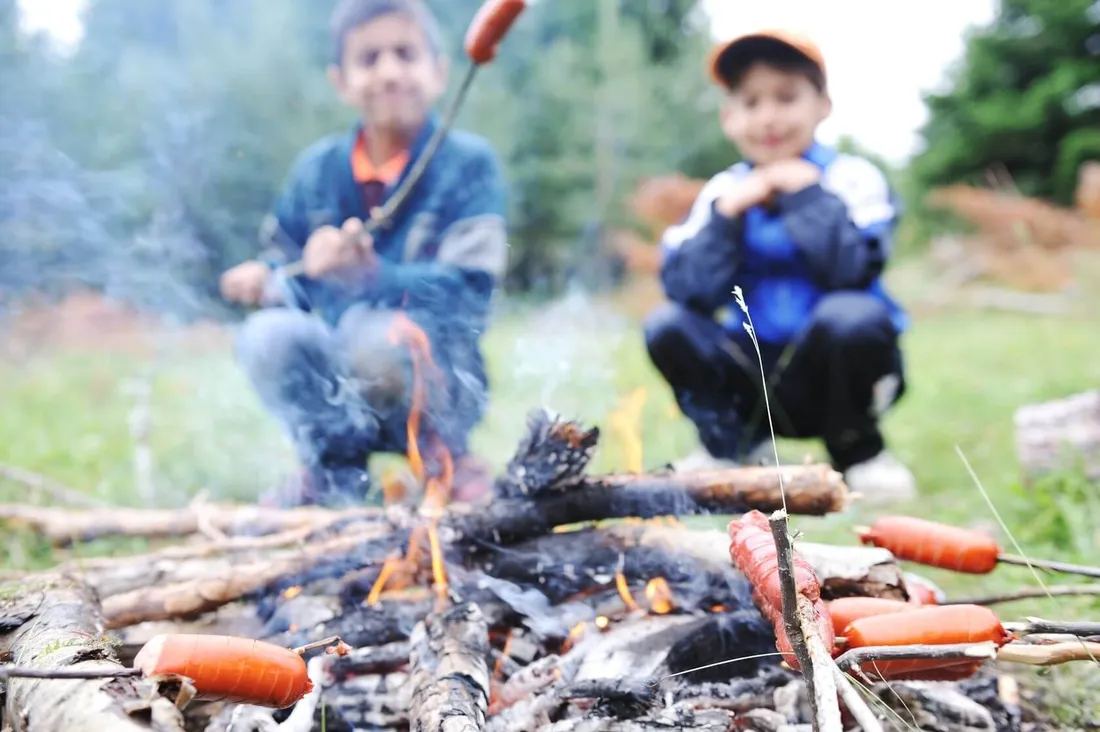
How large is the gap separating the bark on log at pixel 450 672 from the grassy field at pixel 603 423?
558mm

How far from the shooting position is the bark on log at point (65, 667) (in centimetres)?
92

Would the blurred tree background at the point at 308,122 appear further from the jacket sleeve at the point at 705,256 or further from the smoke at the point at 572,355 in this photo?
the jacket sleeve at the point at 705,256

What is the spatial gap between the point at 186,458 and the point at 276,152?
623cm

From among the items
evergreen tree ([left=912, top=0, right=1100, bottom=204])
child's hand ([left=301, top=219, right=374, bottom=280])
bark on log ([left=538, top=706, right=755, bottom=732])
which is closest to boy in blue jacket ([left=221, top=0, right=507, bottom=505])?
child's hand ([left=301, top=219, right=374, bottom=280])

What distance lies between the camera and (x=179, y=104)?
29.0ft

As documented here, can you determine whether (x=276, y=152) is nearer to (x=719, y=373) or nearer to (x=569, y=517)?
(x=719, y=373)

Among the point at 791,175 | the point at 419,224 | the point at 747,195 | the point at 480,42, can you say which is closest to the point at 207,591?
the point at 419,224

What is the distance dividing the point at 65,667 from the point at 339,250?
5.32ft

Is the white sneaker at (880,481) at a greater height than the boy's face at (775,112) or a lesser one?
lesser

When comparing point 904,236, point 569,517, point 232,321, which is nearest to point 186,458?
point 232,321

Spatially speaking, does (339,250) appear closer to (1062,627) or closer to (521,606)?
(521,606)

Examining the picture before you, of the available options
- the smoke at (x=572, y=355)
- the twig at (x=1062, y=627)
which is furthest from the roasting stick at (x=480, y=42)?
the twig at (x=1062, y=627)

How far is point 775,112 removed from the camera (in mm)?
2691

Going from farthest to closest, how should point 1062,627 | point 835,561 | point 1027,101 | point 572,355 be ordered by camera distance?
point 1027,101 < point 572,355 < point 835,561 < point 1062,627
